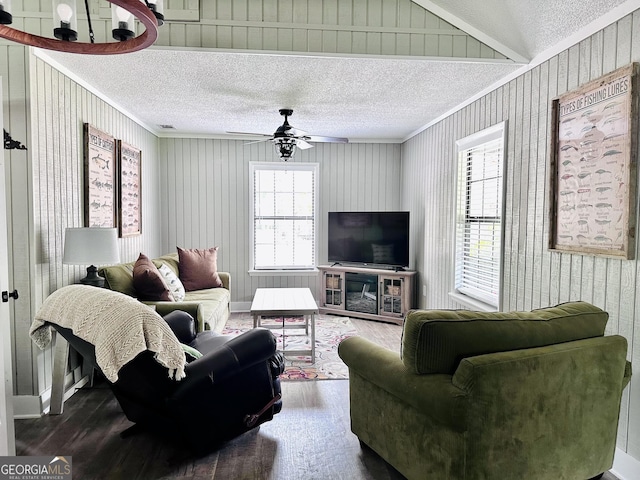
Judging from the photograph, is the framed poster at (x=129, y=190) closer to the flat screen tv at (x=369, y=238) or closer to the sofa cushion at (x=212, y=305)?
the sofa cushion at (x=212, y=305)

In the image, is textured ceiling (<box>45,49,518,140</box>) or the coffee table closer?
textured ceiling (<box>45,49,518,140</box>)

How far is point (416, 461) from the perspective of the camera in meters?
1.97

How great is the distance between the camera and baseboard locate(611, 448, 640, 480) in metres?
2.17

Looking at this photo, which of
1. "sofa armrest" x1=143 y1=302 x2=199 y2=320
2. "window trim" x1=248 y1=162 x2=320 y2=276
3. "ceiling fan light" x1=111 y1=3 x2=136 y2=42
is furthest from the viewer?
"window trim" x1=248 y1=162 x2=320 y2=276

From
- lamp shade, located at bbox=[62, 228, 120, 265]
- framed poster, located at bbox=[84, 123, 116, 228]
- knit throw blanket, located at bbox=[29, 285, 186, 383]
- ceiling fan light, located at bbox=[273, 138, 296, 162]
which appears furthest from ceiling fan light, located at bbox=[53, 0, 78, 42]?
ceiling fan light, located at bbox=[273, 138, 296, 162]

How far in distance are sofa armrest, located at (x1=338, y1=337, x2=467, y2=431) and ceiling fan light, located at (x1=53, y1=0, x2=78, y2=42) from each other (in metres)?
1.96

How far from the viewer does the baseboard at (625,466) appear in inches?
85.4

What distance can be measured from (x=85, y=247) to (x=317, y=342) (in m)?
2.57

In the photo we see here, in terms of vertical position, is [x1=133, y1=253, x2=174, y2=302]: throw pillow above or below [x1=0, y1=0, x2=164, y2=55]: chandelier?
below

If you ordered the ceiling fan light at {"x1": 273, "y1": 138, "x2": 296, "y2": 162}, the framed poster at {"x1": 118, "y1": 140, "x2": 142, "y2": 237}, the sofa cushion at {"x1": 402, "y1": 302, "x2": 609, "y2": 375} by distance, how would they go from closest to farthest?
the sofa cushion at {"x1": 402, "y1": 302, "x2": 609, "y2": 375} < the ceiling fan light at {"x1": 273, "y1": 138, "x2": 296, "y2": 162} < the framed poster at {"x1": 118, "y1": 140, "x2": 142, "y2": 237}

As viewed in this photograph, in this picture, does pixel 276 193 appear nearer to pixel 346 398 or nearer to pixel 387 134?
pixel 387 134

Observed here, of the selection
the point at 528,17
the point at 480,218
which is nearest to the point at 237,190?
the point at 480,218

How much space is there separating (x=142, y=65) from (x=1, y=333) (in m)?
2.09

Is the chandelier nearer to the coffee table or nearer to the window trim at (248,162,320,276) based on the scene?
the coffee table
